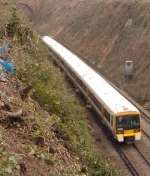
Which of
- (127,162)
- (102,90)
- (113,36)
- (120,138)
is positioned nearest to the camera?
(127,162)

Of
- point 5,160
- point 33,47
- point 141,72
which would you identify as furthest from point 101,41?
point 5,160

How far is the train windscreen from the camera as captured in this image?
2741cm

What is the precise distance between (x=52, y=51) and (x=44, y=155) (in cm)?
4382

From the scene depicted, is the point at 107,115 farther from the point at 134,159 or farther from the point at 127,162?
the point at 127,162

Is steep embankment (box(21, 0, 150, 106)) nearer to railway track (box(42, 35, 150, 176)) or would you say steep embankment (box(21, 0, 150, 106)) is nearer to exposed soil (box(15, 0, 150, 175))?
exposed soil (box(15, 0, 150, 175))

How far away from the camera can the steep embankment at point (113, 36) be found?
151 ft

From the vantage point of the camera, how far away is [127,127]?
91.0 feet

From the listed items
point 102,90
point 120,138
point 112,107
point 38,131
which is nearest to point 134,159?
point 120,138

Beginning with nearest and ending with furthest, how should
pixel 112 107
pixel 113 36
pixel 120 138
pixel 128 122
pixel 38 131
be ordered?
pixel 38 131 → pixel 120 138 → pixel 128 122 → pixel 112 107 → pixel 113 36

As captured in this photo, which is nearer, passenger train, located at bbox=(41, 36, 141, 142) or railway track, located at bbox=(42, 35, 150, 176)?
railway track, located at bbox=(42, 35, 150, 176)

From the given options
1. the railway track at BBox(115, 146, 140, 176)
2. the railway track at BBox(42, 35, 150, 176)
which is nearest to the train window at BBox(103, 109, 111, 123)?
the railway track at BBox(42, 35, 150, 176)

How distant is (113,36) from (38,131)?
45.3m

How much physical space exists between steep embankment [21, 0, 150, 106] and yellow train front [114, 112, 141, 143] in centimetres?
1173

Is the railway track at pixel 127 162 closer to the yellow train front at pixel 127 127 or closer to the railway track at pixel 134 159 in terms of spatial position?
the railway track at pixel 134 159
